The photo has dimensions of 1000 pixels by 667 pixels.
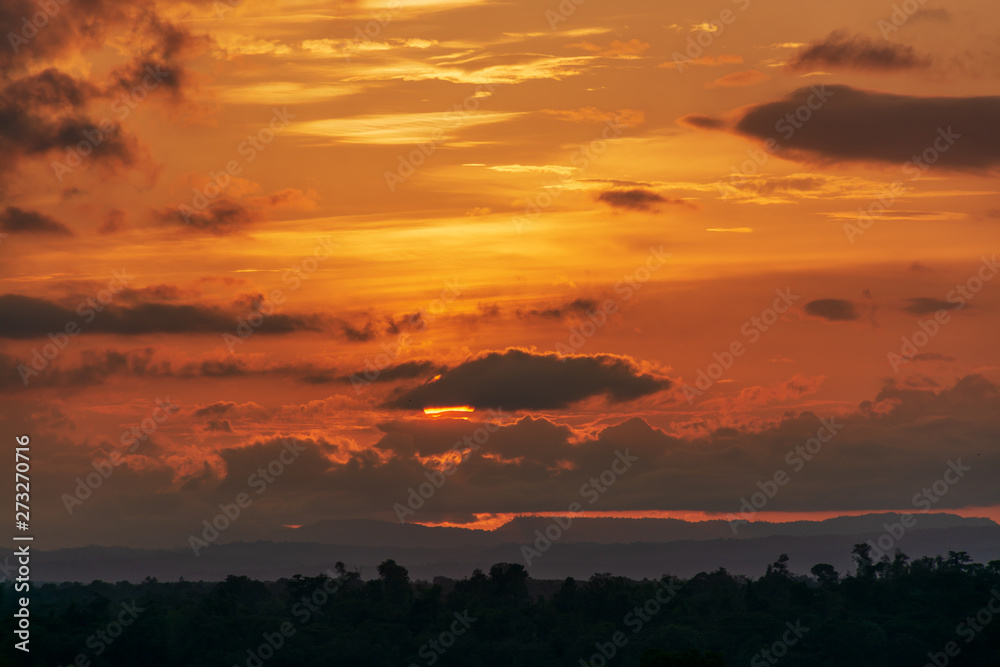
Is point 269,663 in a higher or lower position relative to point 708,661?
lower

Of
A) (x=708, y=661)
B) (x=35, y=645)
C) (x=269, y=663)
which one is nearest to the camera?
(x=708, y=661)

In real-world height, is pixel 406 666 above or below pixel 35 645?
below

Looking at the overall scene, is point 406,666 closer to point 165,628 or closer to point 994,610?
point 165,628

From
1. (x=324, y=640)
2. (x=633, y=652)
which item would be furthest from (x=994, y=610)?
(x=324, y=640)

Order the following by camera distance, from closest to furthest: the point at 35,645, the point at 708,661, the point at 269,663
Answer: the point at 708,661 → the point at 35,645 → the point at 269,663

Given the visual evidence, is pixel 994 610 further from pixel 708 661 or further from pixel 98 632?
pixel 98 632

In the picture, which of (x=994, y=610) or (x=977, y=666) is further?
(x=994, y=610)

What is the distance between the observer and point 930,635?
188750 millimetres

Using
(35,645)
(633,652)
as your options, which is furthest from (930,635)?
(35,645)

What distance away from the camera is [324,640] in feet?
654

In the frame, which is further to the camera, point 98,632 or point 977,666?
point 98,632

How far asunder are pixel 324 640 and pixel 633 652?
47917 mm

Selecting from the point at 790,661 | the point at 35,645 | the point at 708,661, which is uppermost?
the point at 708,661

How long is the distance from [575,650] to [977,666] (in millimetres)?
56450
